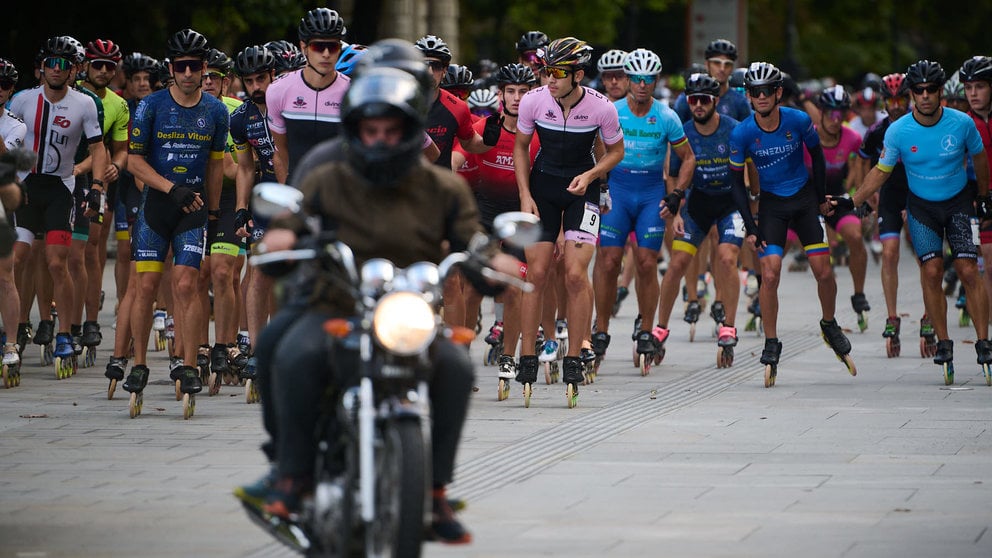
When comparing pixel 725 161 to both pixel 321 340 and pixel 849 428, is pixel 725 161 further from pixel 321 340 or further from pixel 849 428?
pixel 321 340

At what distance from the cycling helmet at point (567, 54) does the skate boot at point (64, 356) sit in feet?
13.4

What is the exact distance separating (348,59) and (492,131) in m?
1.11

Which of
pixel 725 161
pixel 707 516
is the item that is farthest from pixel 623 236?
pixel 707 516

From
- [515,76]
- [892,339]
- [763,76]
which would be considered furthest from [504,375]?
[892,339]

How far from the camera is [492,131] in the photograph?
13.6 metres

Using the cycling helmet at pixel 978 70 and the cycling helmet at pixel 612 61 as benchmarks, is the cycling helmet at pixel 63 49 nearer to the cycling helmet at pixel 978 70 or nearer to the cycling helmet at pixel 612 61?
the cycling helmet at pixel 612 61

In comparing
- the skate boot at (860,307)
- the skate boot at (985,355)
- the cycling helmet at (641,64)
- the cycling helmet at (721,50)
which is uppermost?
the cycling helmet at (721,50)

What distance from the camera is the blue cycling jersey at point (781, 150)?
14203 millimetres

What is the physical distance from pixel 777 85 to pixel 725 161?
144 centimetres

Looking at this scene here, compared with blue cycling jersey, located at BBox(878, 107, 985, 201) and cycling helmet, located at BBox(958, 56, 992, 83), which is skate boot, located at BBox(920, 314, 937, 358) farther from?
cycling helmet, located at BBox(958, 56, 992, 83)

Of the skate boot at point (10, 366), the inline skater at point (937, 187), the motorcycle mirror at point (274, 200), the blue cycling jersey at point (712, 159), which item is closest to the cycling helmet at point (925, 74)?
the inline skater at point (937, 187)

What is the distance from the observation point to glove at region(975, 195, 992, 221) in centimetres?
1384

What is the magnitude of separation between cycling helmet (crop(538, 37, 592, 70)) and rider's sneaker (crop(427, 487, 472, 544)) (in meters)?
6.35

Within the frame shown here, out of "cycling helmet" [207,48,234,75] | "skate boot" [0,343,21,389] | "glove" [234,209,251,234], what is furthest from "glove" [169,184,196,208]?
"cycling helmet" [207,48,234,75]
